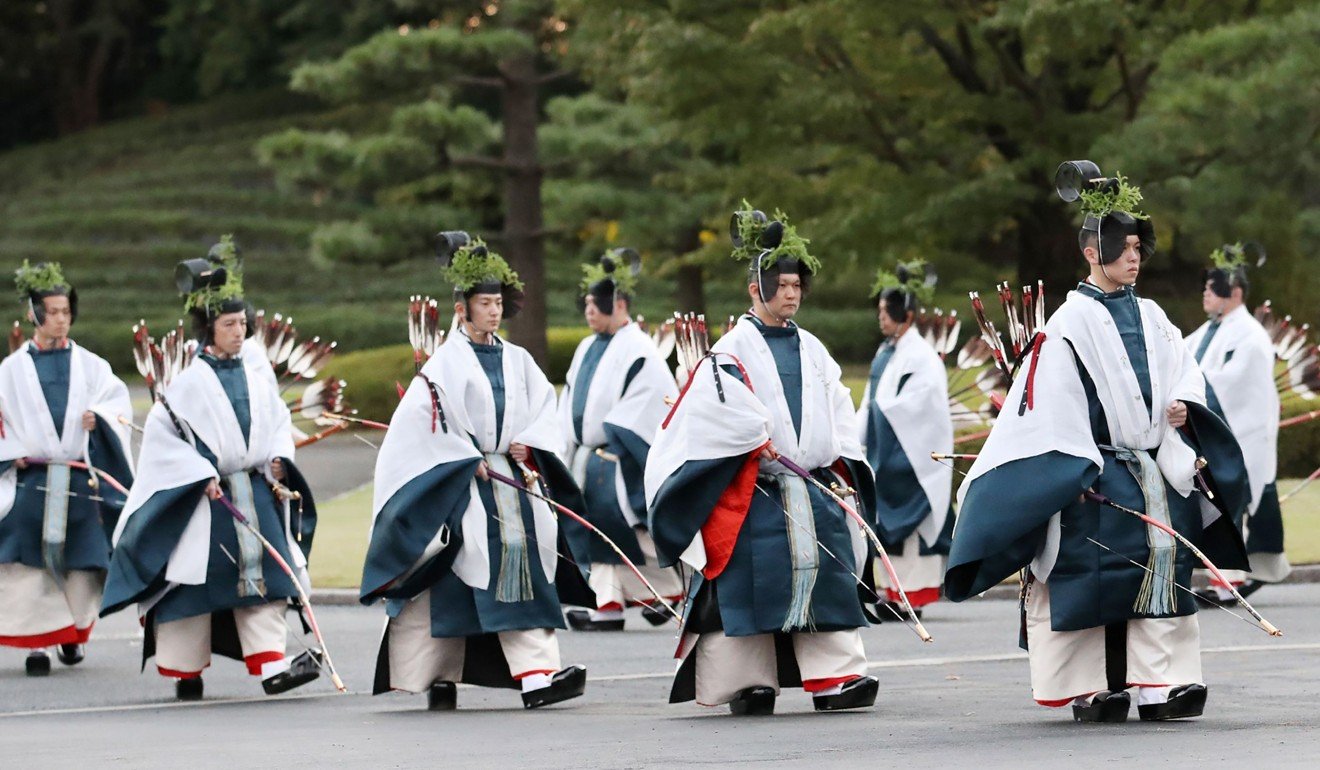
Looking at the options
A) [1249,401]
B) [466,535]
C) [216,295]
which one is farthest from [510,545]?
[1249,401]

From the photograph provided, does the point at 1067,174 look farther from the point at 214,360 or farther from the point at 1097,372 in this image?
the point at 214,360

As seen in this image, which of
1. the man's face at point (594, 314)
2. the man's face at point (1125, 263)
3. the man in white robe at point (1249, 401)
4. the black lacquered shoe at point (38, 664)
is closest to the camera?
the man's face at point (1125, 263)

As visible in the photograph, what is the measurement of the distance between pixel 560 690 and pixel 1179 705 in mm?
2630

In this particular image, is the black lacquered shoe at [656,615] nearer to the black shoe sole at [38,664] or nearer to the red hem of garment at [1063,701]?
the black shoe sole at [38,664]

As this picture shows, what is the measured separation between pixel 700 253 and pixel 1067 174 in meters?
16.4

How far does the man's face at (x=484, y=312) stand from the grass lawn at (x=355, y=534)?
17.8ft

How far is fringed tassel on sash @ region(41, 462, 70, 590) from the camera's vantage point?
37.6 feet

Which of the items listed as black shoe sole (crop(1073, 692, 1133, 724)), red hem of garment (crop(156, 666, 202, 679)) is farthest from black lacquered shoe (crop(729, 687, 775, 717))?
red hem of garment (crop(156, 666, 202, 679))

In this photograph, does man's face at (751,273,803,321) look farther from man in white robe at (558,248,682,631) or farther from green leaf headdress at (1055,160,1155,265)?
man in white robe at (558,248,682,631)

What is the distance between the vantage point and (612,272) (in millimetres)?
13383

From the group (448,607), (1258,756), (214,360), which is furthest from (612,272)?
(1258,756)

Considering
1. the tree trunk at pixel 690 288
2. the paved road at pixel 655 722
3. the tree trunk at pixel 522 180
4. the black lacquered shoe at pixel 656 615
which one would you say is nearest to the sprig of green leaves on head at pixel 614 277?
the black lacquered shoe at pixel 656 615

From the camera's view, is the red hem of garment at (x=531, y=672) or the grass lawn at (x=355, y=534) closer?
the red hem of garment at (x=531, y=672)

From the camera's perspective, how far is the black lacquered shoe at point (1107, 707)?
7.71 m
